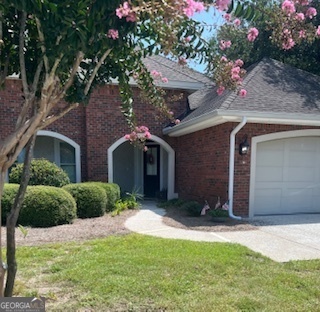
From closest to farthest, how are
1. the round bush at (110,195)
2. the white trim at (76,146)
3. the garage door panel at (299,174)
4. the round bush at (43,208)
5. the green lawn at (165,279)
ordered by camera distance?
the green lawn at (165,279), the round bush at (43,208), the garage door panel at (299,174), the round bush at (110,195), the white trim at (76,146)

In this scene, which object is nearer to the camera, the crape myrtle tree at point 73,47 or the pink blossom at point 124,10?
the pink blossom at point 124,10

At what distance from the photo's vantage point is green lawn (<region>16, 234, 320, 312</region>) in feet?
10.8

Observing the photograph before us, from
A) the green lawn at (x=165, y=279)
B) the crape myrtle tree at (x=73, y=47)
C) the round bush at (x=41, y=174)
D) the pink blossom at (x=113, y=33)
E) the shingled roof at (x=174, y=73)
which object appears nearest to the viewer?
the crape myrtle tree at (x=73, y=47)

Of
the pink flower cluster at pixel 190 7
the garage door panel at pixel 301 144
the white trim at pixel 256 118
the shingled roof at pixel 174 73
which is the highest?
the shingled roof at pixel 174 73

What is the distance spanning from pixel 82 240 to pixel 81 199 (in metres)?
2.90

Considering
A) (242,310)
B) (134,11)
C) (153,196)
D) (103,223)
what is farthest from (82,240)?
(153,196)

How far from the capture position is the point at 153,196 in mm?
14445

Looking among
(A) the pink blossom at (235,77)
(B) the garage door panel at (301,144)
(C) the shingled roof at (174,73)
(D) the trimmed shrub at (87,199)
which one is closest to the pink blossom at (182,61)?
(A) the pink blossom at (235,77)

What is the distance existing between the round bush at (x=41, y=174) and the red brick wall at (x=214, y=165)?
14.3ft

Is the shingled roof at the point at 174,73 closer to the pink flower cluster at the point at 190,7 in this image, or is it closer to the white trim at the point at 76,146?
the white trim at the point at 76,146

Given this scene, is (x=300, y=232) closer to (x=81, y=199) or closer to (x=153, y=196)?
(x=81, y=199)

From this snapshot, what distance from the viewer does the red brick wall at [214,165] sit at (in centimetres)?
856

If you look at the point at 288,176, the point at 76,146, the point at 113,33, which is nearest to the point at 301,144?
the point at 288,176

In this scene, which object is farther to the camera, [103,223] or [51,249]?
[103,223]
